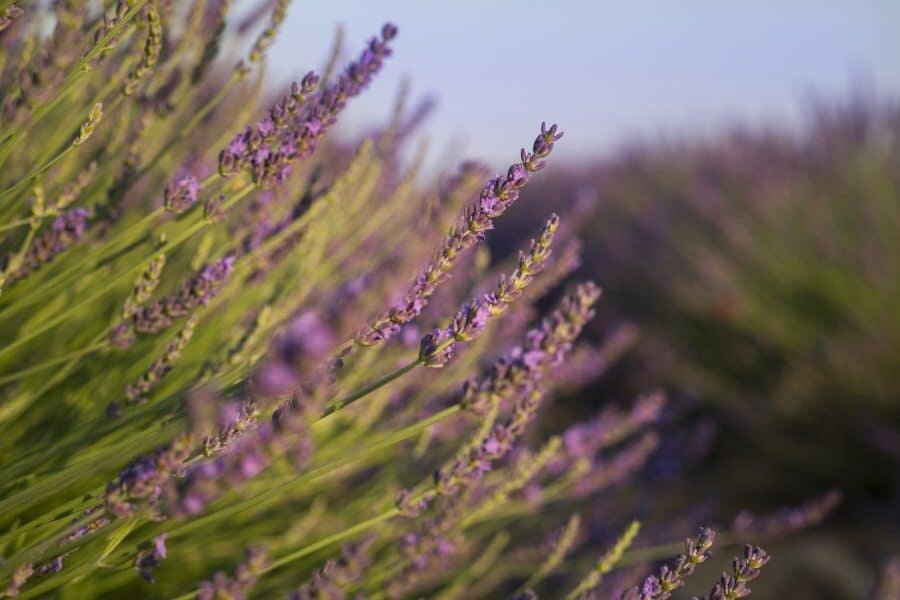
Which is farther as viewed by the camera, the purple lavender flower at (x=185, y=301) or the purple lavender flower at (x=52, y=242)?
the purple lavender flower at (x=52, y=242)

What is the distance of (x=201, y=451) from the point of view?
716mm

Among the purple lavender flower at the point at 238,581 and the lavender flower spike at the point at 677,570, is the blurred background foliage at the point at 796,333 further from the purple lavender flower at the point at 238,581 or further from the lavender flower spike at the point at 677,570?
the purple lavender flower at the point at 238,581

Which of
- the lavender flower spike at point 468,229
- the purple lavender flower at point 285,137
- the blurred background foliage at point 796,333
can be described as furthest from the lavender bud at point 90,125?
the blurred background foliage at point 796,333

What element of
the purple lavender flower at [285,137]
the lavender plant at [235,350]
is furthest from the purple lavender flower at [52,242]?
the purple lavender flower at [285,137]

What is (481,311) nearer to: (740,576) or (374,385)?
(374,385)

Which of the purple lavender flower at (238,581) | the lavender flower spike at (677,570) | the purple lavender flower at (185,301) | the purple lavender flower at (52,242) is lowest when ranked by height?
the lavender flower spike at (677,570)

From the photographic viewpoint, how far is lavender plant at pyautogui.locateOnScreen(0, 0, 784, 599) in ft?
2.42

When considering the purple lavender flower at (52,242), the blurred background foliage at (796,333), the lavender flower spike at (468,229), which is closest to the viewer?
the lavender flower spike at (468,229)

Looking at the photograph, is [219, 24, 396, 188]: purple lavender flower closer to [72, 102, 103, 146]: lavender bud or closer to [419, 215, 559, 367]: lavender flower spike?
[72, 102, 103, 146]: lavender bud

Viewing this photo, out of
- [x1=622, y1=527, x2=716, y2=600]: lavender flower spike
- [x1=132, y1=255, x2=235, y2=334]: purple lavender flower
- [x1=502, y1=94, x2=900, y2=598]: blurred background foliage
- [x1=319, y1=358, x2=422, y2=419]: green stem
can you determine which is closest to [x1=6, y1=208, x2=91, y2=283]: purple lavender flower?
[x1=132, y1=255, x2=235, y2=334]: purple lavender flower

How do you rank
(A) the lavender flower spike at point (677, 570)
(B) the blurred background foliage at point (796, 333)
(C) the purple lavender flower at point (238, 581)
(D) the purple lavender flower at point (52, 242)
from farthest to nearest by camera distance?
(B) the blurred background foliage at point (796, 333) → (D) the purple lavender flower at point (52, 242) → (A) the lavender flower spike at point (677, 570) → (C) the purple lavender flower at point (238, 581)

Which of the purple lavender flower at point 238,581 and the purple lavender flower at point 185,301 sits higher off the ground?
the purple lavender flower at point 185,301

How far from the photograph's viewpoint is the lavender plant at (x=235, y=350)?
2.42 ft

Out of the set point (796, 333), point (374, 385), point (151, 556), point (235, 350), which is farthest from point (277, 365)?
point (796, 333)
